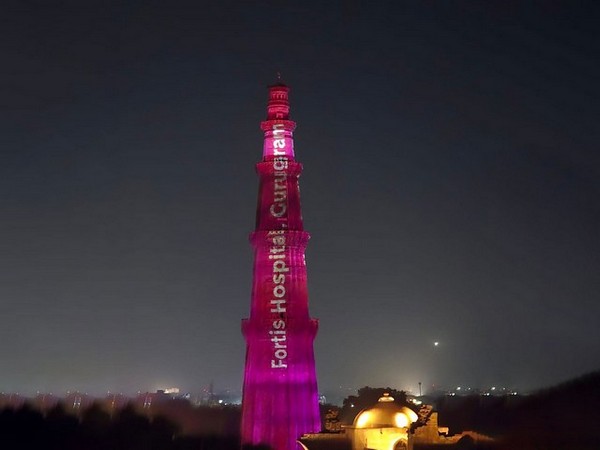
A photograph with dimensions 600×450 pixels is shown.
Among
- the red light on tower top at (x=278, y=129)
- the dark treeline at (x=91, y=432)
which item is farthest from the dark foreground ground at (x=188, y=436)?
the red light on tower top at (x=278, y=129)

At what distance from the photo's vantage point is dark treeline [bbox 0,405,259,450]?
211ft

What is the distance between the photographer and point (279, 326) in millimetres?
71688

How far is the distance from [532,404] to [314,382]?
14855 mm

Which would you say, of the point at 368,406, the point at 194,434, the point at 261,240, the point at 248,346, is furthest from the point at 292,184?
the point at 194,434

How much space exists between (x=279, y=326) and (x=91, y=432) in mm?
14395

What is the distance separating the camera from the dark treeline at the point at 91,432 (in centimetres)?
6431

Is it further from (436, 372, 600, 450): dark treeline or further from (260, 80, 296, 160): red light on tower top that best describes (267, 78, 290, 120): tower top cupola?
(436, 372, 600, 450): dark treeline

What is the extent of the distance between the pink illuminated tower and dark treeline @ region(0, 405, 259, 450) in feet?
20.0

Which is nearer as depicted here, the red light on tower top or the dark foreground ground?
the dark foreground ground

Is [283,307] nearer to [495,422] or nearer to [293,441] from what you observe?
[293,441]

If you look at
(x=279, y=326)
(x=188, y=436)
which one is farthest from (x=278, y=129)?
(x=188, y=436)

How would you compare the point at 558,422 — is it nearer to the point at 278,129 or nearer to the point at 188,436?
the point at 278,129

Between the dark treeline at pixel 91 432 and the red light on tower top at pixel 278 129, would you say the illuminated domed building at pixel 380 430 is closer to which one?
the dark treeline at pixel 91 432

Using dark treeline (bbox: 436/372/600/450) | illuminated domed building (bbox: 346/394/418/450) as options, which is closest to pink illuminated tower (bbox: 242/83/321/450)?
illuminated domed building (bbox: 346/394/418/450)
